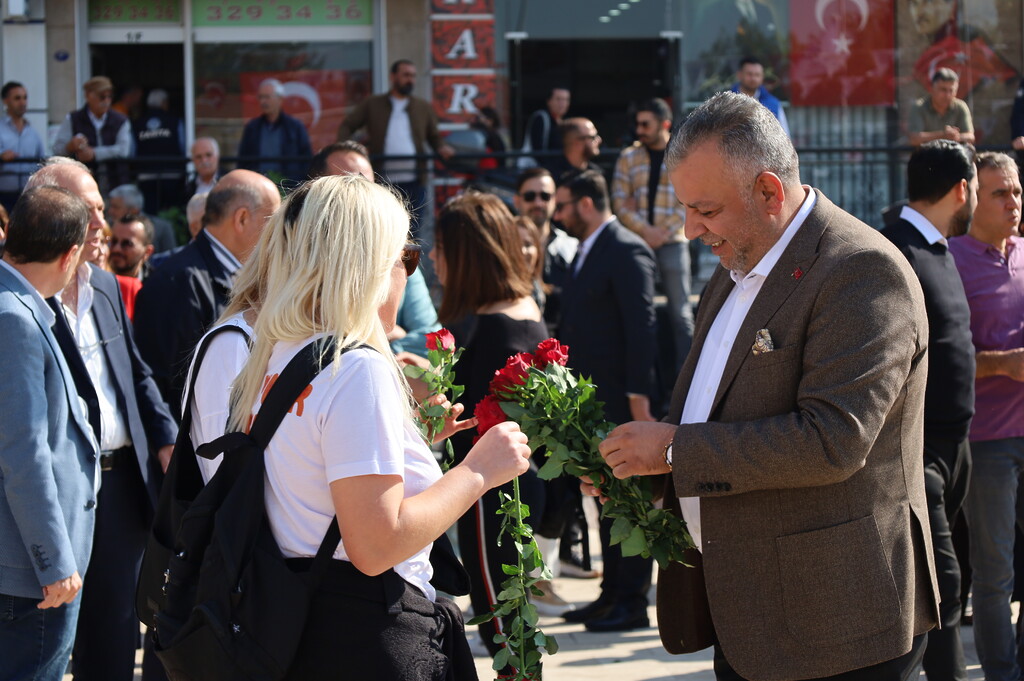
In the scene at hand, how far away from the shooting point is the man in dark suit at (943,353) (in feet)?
14.2

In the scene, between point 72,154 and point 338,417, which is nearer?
point 338,417

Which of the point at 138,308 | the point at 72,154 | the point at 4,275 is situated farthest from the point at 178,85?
the point at 4,275

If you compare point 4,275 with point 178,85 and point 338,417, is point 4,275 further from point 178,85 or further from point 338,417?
point 178,85

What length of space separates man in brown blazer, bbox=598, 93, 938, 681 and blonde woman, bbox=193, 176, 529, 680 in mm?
606

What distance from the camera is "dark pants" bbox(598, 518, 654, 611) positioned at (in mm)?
5938

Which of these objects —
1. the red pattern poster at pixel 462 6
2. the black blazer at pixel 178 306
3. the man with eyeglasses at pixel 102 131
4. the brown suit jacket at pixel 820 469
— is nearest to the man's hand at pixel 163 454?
the black blazer at pixel 178 306

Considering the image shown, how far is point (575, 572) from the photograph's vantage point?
23.0 ft

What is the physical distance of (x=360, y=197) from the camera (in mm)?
2500

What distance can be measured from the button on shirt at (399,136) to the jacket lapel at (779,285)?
8.35 meters

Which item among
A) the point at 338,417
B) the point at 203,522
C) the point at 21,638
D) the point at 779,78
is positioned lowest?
the point at 21,638

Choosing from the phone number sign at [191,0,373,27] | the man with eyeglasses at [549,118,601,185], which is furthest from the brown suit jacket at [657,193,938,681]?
the phone number sign at [191,0,373,27]

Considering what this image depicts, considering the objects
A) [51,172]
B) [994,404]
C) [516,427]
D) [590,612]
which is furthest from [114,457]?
[994,404]

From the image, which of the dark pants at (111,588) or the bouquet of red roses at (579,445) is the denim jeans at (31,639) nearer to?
the dark pants at (111,588)

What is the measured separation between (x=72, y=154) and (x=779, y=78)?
7953 mm
